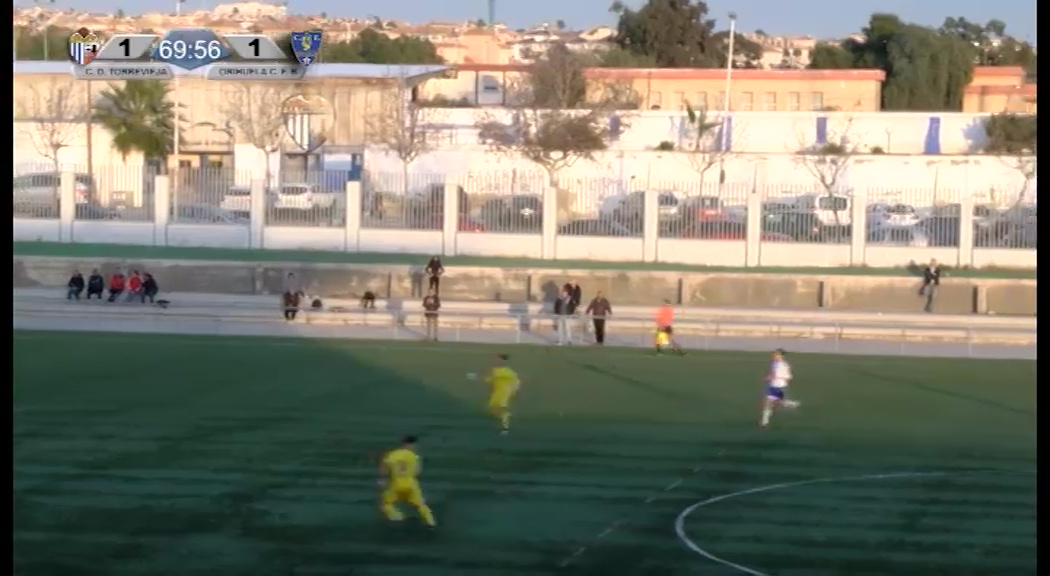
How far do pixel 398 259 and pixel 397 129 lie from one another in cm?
849

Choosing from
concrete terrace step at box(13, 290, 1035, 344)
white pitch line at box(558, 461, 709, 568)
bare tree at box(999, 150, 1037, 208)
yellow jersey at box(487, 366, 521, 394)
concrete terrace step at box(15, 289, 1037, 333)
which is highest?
bare tree at box(999, 150, 1037, 208)

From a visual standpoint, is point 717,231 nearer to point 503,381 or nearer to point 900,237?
point 900,237

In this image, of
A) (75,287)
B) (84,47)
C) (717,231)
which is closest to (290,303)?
(75,287)

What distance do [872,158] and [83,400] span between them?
1103 inches

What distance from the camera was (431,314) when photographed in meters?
28.0

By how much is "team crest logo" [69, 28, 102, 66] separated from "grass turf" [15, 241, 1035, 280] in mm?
21856

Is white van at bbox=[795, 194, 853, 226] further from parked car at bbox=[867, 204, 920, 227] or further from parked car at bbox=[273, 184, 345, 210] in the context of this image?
parked car at bbox=[273, 184, 345, 210]

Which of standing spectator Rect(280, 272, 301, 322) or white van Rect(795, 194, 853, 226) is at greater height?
white van Rect(795, 194, 853, 226)

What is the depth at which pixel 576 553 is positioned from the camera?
40.1ft

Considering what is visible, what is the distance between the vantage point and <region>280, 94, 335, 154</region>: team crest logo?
4006 cm

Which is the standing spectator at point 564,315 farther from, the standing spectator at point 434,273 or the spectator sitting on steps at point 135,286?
the spectator sitting on steps at point 135,286

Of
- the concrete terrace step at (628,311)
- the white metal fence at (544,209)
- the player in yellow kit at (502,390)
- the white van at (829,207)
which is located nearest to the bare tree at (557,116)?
the white metal fence at (544,209)

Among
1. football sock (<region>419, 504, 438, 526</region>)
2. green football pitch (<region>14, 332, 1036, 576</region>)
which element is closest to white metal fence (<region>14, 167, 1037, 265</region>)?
green football pitch (<region>14, 332, 1036, 576</region>)
